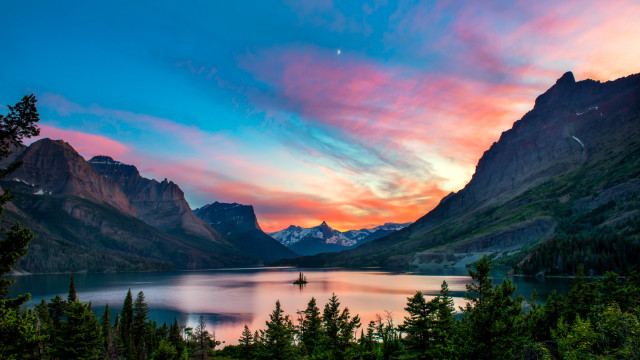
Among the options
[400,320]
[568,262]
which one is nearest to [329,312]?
[400,320]

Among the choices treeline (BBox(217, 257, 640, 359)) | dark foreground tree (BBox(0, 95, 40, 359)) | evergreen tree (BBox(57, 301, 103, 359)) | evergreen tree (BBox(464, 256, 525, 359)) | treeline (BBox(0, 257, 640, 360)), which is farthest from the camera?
evergreen tree (BBox(57, 301, 103, 359))

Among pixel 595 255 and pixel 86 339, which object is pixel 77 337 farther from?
pixel 595 255

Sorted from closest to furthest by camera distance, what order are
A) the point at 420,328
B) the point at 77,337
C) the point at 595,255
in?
the point at 420,328 → the point at 77,337 → the point at 595,255

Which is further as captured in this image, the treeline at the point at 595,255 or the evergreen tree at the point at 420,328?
the treeline at the point at 595,255

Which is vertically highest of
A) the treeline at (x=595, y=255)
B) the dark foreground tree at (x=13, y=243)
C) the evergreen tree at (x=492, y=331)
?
the dark foreground tree at (x=13, y=243)

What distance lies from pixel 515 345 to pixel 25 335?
99.0 feet

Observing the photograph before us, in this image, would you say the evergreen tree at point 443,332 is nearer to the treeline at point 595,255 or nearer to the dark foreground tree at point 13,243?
the dark foreground tree at point 13,243

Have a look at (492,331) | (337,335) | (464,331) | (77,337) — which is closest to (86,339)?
(77,337)

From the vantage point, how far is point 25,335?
57.8ft

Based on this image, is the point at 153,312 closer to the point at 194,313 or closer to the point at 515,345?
the point at 194,313

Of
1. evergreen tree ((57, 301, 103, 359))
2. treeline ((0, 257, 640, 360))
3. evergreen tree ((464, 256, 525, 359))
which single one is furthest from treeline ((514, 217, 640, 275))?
evergreen tree ((57, 301, 103, 359))

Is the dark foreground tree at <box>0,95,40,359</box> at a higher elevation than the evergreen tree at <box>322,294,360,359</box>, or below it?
higher

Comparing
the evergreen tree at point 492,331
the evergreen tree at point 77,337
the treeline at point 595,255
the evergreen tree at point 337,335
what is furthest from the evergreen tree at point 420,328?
the treeline at point 595,255

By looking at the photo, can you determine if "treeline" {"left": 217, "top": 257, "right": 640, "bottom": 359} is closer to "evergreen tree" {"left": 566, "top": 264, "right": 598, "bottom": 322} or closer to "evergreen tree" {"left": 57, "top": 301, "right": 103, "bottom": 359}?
"evergreen tree" {"left": 566, "top": 264, "right": 598, "bottom": 322}
